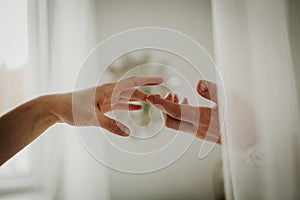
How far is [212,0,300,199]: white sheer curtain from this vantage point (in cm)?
63

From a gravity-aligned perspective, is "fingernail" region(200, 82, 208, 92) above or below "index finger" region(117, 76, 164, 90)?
below

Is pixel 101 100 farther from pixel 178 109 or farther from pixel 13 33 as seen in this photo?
pixel 13 33

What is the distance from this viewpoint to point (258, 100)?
2.19 ft

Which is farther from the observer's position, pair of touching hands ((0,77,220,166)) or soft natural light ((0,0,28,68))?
soft natural light ((0,0,28,68))

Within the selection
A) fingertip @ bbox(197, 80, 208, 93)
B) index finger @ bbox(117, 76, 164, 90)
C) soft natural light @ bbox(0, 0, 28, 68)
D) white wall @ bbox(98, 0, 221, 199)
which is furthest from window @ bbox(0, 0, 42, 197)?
fingertip @ bbox(197, 80, 208, 93)

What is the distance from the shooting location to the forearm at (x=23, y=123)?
64 cm

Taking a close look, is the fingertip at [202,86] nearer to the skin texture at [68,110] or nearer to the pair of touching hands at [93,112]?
the pair of touching hands at [93,112]

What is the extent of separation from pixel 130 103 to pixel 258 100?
301 mm

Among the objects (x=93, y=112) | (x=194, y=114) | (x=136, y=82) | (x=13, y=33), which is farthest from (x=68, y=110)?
(x=13, y=33)

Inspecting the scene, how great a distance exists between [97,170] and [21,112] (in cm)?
32

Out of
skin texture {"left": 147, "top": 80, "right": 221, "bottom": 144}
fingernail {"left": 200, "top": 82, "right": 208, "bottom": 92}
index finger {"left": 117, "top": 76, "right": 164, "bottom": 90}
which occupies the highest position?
index finger {"left": 117, "top": 76, "right": 164, "bottom": 90}

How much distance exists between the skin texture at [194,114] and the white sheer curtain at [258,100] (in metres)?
0.03

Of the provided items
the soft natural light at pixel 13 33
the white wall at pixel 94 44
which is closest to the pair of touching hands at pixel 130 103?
the white wall at pixel 94 44

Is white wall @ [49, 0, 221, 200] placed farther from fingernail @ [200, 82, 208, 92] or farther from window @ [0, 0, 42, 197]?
fingernail @ [200, 82, 208, 92]
